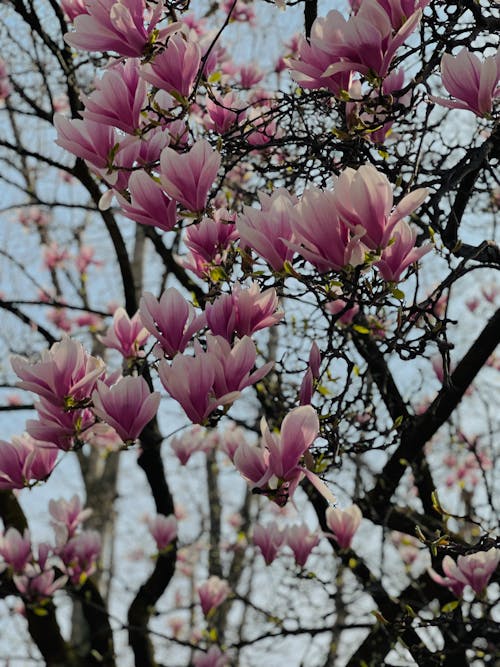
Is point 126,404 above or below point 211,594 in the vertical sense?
below

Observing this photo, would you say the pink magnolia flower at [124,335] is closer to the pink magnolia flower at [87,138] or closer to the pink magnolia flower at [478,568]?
the pink magnolia flower at [87,138]

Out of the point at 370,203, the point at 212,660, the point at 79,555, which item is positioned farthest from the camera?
the point at 212,660

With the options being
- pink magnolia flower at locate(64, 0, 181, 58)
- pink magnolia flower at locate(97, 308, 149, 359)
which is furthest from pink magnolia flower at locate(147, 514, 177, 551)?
pink magnolia flower at locate(64, 0, 181, 58)

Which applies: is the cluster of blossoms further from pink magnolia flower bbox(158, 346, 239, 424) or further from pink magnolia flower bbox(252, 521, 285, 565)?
pink magnolia flower bbox(158, 346, 239, 424)

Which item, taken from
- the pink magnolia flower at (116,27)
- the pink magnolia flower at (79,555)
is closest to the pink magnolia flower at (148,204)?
the pink magnolia flower at (116,27)

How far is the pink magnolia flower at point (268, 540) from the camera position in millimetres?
2746

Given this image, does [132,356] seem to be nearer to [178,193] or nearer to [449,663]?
[178,193]

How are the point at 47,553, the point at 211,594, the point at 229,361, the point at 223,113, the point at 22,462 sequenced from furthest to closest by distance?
the point at 211,594 < the point at 47,553 < the point at 223,113 < the point at 22,462 < the point at 229,361

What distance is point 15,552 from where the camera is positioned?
2803 mm

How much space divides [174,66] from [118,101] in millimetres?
138

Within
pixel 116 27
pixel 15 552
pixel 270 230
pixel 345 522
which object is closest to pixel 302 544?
pixel 345 522

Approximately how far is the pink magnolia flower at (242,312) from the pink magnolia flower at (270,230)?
0.25 feet

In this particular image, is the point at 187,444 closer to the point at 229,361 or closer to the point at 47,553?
the point at 47,553

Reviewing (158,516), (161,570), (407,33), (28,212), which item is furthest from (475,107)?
A: (28,212)
